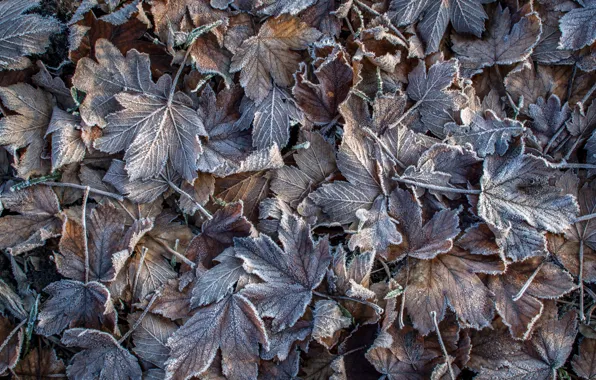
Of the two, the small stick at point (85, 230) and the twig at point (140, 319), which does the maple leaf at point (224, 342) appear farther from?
the small stick at point (85, 230)

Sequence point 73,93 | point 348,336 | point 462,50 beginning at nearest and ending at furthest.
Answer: point 348,336, point 73,93, point 462,50

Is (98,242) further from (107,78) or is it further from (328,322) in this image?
(328,322)

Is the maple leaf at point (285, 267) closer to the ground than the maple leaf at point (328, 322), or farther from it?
farther from it

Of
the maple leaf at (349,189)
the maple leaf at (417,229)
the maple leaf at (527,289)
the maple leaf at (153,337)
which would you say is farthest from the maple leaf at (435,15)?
the maple leaf at (153,337)

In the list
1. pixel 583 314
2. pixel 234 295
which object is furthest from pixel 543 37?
pixel 234 295

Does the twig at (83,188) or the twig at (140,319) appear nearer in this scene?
the twig at (140,319)

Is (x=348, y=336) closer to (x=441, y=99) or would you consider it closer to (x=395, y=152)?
(x=395, y=152)

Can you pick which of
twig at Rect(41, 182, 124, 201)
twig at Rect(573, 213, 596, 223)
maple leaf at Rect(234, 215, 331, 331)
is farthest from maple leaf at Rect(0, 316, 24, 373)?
twig at Rect(573, 213, 596, 223)
